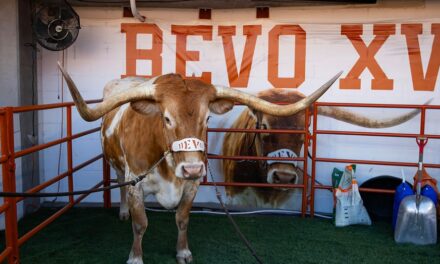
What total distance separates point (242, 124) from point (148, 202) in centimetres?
148

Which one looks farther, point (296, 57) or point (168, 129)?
point (296, 57)

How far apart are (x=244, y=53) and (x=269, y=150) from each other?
1.18 metres

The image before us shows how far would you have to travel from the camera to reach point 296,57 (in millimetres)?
5211

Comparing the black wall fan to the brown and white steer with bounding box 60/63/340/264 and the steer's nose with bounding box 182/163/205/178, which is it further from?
the steer's nose with bounding box 182/163/205/178

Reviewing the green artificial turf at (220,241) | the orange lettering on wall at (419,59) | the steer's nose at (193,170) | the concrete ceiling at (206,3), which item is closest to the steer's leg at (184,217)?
the green artificial turf at (220,241)

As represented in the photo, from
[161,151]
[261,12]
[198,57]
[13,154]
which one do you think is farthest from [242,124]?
[13,154]

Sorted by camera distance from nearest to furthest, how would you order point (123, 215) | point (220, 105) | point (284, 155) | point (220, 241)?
1. point (220, 105)
2. point (220, 241)
3. point (123, 215)
4. point (284, 155)

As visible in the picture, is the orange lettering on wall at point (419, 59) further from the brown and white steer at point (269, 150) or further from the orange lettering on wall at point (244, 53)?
the orange lettering on wall at point (244, 53)

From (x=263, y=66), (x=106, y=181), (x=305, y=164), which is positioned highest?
(x=263, y=66)

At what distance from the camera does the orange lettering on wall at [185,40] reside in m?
5.26

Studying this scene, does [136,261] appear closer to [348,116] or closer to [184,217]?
[184,217]

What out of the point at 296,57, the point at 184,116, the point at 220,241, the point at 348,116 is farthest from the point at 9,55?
the point at 348,116

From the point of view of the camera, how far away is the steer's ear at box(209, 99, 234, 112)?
3262 millimetres

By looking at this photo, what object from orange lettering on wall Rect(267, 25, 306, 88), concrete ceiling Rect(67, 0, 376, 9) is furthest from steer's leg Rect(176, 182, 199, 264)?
concrete ceiling Rect(67, 0, 376, 9)
